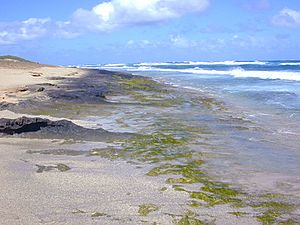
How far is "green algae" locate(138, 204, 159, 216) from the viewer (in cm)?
518

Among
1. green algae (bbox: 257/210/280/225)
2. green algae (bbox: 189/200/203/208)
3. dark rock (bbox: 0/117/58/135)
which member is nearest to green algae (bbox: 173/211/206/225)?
green algae (bbox: 189/200/203/208)

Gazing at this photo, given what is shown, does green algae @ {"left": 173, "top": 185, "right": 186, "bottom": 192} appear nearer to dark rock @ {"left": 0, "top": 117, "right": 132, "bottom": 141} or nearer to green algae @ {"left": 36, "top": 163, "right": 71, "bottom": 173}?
green algae @ {"left": 36, "top": 163, "right": 71, "bottom": 173}

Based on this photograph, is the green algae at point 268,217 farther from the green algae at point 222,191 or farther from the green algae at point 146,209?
the green algae at point 146,209

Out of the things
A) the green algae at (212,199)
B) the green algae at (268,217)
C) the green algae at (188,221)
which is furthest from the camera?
Result: the green algae at (212,199)

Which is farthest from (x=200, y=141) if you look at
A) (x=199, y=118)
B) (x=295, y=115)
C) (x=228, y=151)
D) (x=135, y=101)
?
(x=135, y=101)

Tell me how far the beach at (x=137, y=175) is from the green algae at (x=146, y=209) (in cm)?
1

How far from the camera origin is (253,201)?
578 cm

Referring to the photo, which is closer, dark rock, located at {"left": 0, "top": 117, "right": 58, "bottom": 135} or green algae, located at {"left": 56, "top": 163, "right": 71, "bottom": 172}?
green algae, located at {"left": 56, "top": 163, "right": 71, "bottom": 172}

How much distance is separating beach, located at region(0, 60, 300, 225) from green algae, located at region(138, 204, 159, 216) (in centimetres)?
1

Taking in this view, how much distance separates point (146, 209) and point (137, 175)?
153 cm

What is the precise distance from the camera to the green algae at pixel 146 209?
518 cm

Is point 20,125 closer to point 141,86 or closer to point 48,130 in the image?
point 48,130

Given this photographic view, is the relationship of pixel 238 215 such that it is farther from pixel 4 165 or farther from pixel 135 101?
pixel 135 101

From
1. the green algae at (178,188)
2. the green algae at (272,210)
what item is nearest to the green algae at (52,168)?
the green algae at (178,188)
